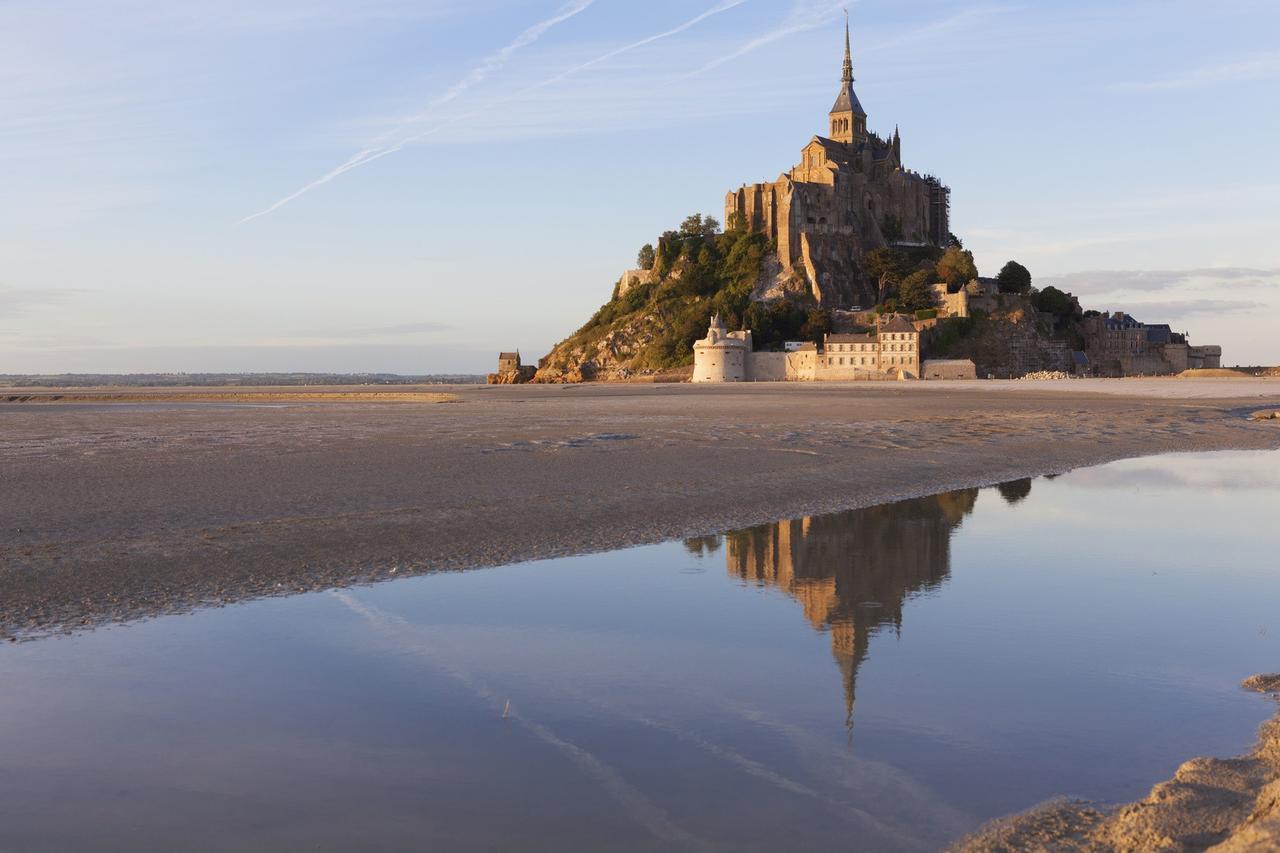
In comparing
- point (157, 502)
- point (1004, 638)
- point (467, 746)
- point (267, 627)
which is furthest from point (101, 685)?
point (157, 502)

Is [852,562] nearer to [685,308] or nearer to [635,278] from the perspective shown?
[685,308]

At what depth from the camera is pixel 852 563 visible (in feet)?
34.9

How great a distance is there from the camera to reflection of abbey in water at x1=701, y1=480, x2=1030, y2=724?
27.5 ft

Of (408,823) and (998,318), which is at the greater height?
(998,318)

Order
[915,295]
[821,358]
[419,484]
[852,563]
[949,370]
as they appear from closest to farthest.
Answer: [852,563] → [419,484] → [949,370] → [821,358] → [915,295]

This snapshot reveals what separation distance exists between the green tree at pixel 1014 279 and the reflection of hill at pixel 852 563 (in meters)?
90.1

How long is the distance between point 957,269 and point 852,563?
90.6m

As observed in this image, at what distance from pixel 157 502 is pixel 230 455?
6.77m

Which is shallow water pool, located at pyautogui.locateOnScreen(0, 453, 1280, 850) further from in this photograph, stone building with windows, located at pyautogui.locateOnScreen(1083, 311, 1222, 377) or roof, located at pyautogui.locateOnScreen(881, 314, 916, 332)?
stone building with windows, located at pyautogui.locateOnScreen(1083, 311, 1222, 377)

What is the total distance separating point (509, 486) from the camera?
1581cm

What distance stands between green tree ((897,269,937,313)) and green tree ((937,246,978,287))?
232cm

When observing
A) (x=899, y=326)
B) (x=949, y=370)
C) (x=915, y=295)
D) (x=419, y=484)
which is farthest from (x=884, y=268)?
(x=419, y=484)

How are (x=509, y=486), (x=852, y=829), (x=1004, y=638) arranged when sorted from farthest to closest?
(x=509, y=486) < (x=1004, y=638) < (x=852, y=829)

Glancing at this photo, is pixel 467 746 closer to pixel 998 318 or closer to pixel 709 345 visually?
pixel 709 345
